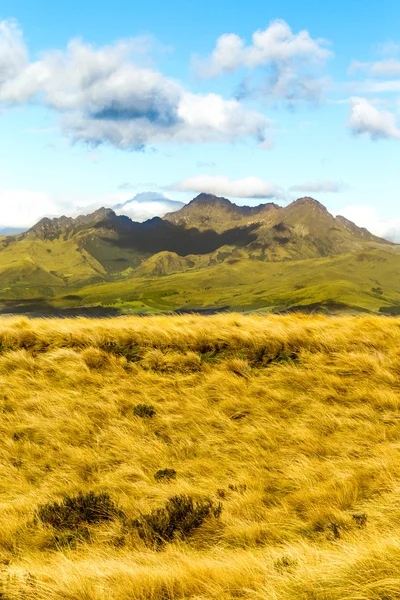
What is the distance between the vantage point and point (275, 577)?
176 inches

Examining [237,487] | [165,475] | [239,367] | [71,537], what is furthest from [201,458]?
[239,367]

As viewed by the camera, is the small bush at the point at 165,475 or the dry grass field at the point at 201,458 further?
the small bush at the point at 165,475

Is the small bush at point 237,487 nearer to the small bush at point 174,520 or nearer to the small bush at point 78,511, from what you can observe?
the small bush at point 174,520

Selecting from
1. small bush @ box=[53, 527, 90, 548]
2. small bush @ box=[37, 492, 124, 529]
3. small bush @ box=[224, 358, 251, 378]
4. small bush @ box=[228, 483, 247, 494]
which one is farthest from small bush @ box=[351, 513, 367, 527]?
small bush @ box=[224, 358, 251, 378]

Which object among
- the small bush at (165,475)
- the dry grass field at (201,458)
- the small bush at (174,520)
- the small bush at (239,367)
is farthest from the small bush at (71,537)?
the small bush at (239,367)

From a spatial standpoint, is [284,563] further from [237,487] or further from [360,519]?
[237,487]

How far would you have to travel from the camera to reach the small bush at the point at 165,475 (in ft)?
28.5

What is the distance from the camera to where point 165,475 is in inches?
345

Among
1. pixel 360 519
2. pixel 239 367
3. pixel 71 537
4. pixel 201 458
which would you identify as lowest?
pixel 71 537

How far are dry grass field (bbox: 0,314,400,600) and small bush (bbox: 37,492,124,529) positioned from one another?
0.03m

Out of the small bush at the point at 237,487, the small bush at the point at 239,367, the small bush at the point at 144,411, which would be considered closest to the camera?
the small bush at the point at 237,487

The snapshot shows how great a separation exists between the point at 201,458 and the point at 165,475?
3.21ft

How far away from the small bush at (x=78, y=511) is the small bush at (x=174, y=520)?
642 mm

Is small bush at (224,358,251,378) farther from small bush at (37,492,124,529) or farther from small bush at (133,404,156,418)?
small bush at (37,492,124,529)
